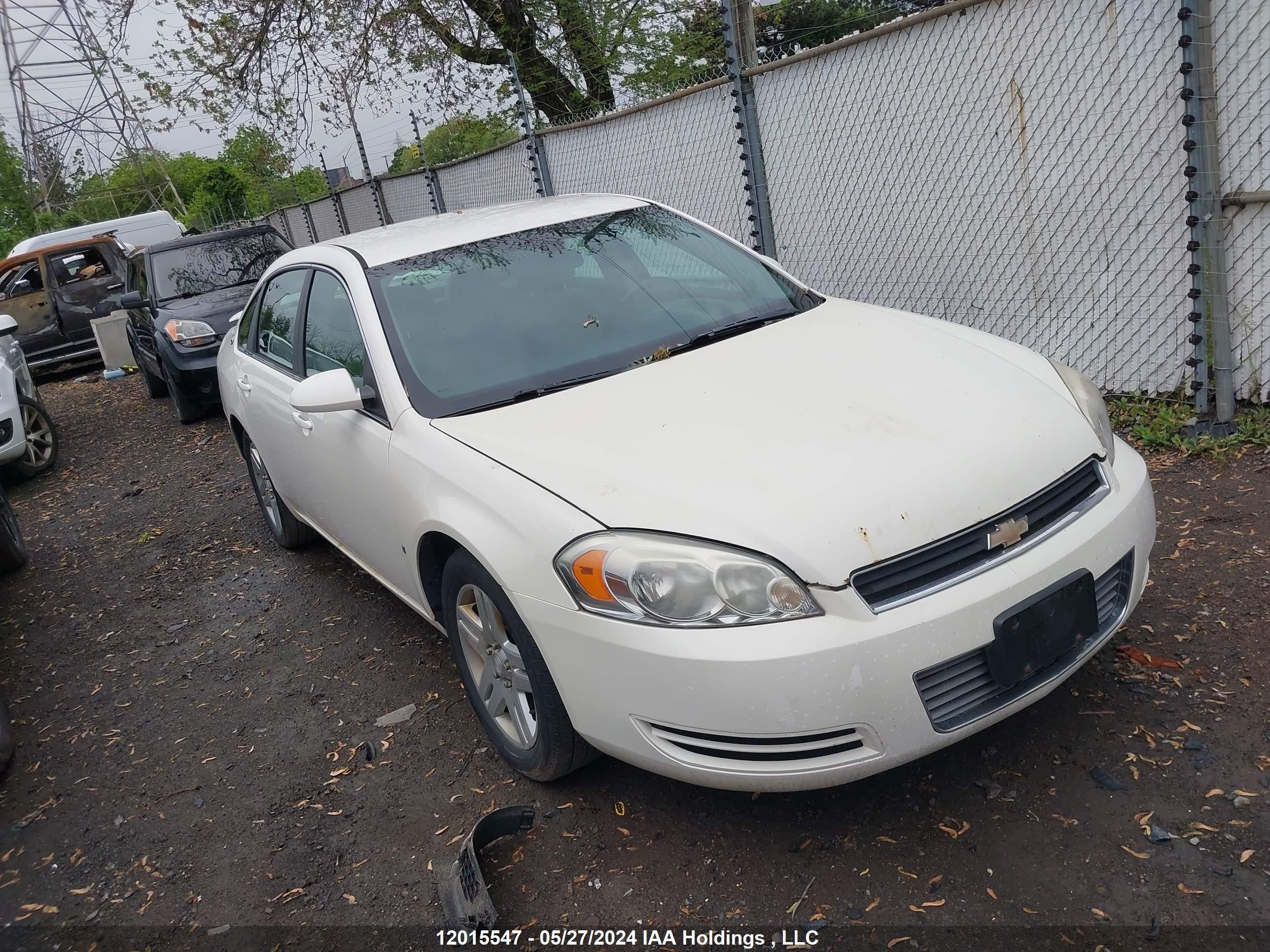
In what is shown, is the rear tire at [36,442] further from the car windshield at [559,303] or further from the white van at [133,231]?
the white van at [133,231]

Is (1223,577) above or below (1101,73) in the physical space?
below

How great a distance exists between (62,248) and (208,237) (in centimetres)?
466

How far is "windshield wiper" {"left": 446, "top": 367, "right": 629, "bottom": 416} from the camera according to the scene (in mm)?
3219

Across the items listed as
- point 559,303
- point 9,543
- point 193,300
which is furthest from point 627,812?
point 193,300

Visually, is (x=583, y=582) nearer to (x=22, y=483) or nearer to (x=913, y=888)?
(x=913, y=888)

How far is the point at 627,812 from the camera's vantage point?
9.86 ft

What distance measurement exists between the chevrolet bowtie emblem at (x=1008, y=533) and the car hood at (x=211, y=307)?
806 centimetres

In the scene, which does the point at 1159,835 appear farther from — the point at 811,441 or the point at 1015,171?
the point at 1015,171

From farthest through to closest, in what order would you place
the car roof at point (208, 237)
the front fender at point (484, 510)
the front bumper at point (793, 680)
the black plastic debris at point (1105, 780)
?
the car roof at point (208, 237), the black plastic debris at point (1105, 780), the front fender at point (484, 510), the front bumper at point (793, 680)

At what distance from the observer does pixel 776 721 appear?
93.5 inches

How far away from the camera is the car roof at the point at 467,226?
398 cm

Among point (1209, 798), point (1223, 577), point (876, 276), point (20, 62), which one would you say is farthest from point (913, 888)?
point (20, 62)

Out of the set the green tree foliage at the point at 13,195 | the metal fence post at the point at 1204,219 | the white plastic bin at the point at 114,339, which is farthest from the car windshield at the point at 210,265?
the green tree foliage at the point at 13,195

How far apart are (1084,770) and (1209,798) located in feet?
1.00
